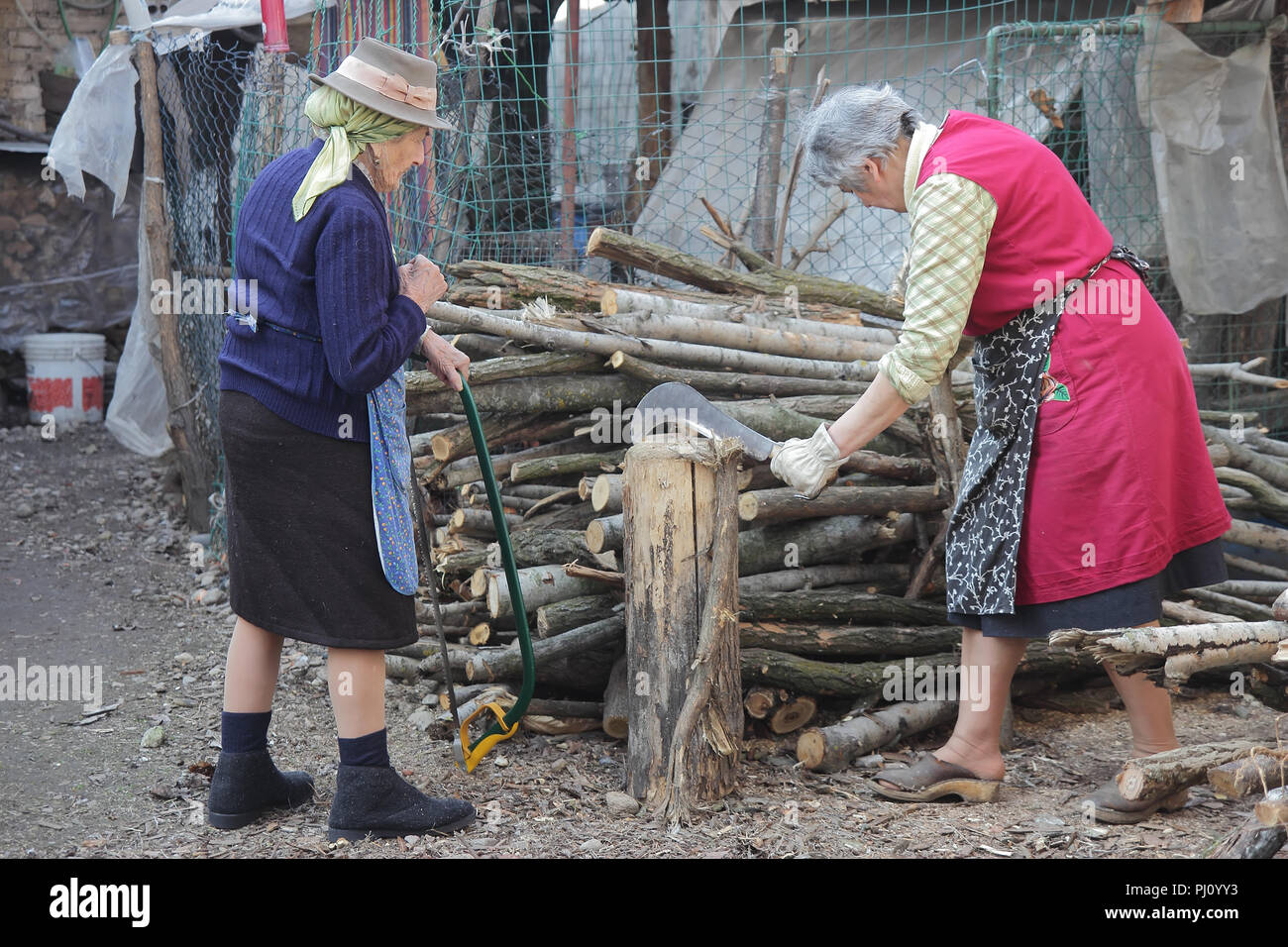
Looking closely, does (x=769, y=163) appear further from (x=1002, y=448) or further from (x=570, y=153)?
(x=1002, y=448)

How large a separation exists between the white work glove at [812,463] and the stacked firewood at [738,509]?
1.00 meters

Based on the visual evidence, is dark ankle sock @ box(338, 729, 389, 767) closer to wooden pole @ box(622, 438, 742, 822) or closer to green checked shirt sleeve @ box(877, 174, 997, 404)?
wooden pole @ box(622, 438, 742, 822)

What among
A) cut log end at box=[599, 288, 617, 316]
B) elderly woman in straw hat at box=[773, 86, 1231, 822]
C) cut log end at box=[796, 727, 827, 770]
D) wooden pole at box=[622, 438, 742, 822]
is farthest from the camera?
cut log end at box=[599, 288, 617, 316]

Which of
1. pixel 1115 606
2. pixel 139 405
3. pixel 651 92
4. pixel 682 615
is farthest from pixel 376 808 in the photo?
pixel 651 92

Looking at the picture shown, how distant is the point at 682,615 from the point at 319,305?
1.31 m

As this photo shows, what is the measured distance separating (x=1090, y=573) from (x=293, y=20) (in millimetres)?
5630

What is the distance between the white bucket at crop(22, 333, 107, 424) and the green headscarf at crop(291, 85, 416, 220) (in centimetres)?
700

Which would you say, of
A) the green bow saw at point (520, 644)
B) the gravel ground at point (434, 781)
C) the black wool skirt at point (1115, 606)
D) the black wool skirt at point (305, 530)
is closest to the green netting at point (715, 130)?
the gravel ground at point (434, 781)

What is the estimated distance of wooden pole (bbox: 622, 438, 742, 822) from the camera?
3.24 metres

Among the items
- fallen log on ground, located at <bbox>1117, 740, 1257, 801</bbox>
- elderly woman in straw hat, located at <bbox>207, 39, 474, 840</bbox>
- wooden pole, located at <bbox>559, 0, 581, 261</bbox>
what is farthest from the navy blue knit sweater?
wooden pole, located at <bbox>559, 0, 581, 261</bbox>

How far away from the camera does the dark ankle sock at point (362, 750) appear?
117 inches

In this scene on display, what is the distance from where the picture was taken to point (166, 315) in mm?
6531

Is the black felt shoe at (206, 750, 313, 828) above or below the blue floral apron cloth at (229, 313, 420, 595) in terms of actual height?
below

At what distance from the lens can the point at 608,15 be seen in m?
9.10
